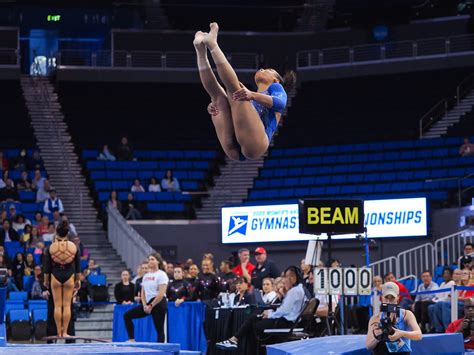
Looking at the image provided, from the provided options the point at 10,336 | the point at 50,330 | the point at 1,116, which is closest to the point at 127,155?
the point at 1,116

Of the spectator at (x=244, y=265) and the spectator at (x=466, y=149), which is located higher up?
the spectator at (x=466, y=149)

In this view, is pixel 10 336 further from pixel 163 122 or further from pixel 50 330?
pixel 163 122

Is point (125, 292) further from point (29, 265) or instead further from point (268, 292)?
point (29, 265)

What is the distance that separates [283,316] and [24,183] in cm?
1224

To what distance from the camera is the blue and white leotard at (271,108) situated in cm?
790

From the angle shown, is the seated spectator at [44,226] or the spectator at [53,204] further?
the spectator at [53,204]

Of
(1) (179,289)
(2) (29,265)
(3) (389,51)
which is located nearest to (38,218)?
(2) (29,265)

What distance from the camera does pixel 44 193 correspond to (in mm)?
22891

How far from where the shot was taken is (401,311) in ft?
32.1

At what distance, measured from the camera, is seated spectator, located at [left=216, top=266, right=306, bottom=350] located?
1256 centimetres

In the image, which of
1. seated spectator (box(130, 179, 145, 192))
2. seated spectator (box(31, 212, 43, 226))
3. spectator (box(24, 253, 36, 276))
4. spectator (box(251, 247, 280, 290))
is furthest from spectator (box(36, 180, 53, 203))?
spectator (box(251, 247, 280, 290))

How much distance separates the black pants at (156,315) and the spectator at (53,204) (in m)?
8.28

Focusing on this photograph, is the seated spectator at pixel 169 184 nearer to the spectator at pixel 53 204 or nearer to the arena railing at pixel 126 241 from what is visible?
the arena railing at pixel 126 241

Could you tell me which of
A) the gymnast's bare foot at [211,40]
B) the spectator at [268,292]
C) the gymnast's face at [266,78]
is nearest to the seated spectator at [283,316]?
the spectator at [268,292]
